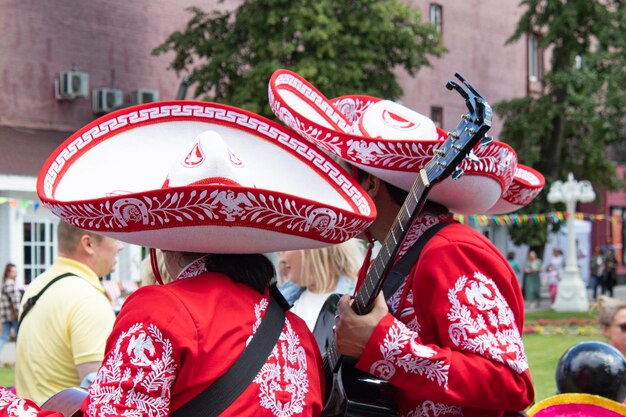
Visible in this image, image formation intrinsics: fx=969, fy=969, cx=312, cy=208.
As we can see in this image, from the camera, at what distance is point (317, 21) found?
21.9 metres

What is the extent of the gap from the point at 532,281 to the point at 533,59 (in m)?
13.6

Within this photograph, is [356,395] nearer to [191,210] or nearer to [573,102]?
[191,210]

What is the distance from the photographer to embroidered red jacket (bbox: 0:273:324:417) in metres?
2.29

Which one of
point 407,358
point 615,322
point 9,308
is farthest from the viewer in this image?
point 9,308

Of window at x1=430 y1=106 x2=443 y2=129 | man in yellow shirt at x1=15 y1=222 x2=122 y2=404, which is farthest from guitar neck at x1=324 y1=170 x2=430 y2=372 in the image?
window at x1=430 y1=106 x2=443 y2=129

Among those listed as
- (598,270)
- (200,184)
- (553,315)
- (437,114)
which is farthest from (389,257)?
(437,114)

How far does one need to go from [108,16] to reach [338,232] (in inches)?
852

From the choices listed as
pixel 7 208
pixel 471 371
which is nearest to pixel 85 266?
pixel 471 371

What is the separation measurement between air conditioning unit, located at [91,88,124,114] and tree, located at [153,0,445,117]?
1.56 m

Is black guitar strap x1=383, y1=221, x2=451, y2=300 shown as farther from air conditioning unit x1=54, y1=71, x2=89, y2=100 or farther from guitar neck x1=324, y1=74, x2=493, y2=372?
air conditioning unit x1=54, y1=71, x2=89, y2=100

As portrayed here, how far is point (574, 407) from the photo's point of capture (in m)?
3.83

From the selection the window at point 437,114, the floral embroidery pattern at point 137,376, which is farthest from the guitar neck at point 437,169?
the window at point 437,114

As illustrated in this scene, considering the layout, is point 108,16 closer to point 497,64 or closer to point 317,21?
point 317,21

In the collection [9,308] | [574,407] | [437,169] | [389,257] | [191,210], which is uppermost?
[437,169]
